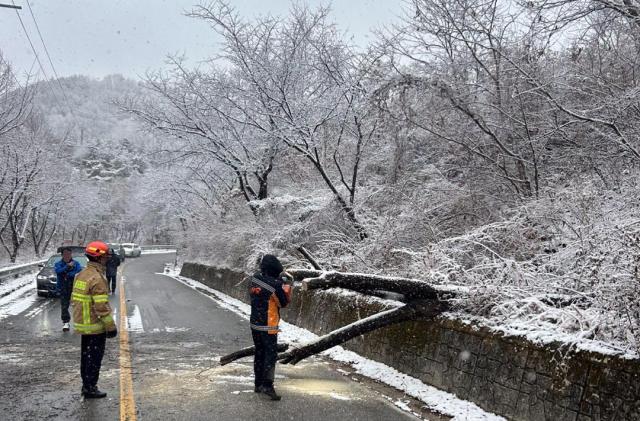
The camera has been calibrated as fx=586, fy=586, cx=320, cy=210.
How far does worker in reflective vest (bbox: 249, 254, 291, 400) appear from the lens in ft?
23.7

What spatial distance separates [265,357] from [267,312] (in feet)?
1.84

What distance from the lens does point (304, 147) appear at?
17.3 m

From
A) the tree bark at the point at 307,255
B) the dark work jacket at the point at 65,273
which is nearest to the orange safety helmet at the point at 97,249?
the tree bark at the point at 307,255

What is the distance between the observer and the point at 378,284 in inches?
312

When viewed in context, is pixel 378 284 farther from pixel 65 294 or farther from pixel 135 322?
pixel 135 322

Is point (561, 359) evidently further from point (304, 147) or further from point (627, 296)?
point (304, 147)

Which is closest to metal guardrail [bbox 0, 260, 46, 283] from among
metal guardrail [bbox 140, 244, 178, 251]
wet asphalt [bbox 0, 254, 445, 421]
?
wet asphalt [bbox 0, 254, 445, 421]

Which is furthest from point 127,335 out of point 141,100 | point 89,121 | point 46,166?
point 89,121

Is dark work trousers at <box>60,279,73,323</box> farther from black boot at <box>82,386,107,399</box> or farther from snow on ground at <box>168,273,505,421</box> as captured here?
black boot at <box>82,386,107,399</box>

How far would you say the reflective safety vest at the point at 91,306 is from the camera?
22.8 feet

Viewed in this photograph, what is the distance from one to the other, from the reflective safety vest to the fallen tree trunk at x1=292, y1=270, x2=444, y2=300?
2592 mm

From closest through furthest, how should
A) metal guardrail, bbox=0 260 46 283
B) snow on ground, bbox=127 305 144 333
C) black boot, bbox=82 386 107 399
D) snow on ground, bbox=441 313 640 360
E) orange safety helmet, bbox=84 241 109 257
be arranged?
snow on ground, bbox=441 313 640 360 → black boot, bbox=82 386 107 399 → orange safety helmet, bbox=84 241 109 257 → snow on ground, bbox=127 305 144 333 → metal guardrail, bbox=0 260 46 283

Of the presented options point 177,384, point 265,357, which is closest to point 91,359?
point 177,384

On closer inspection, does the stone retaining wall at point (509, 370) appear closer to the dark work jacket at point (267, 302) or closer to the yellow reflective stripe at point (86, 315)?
the dark work jacket at point (267, 302)
